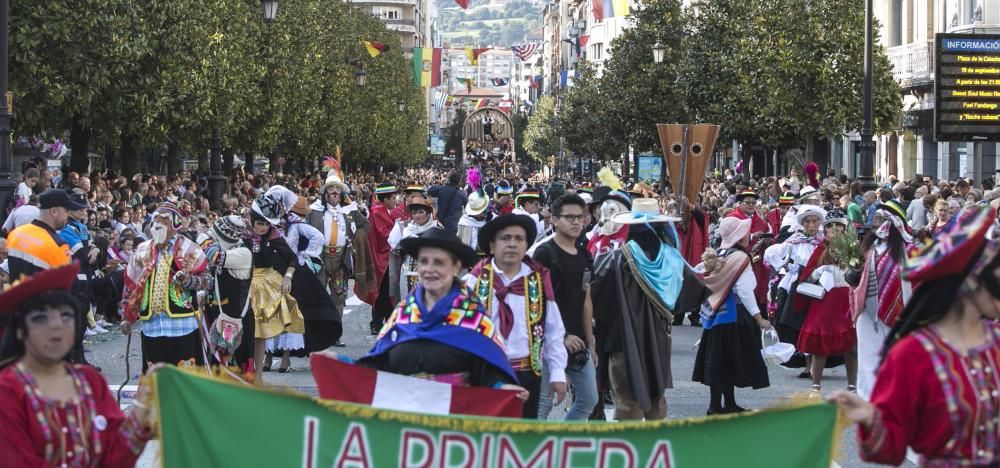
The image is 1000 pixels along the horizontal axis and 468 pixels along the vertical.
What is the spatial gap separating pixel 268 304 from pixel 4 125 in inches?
247

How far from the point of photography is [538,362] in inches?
320

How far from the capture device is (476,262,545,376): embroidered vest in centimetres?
805

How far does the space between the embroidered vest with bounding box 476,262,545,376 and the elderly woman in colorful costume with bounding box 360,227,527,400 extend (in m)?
1.02

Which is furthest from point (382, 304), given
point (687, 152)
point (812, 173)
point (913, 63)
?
point (913, 63)

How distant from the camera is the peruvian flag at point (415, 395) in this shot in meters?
6.69

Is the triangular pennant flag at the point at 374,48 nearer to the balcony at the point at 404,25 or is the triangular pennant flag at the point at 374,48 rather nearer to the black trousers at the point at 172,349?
the black trousers at the point at 172,349

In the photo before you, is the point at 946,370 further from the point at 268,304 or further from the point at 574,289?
the point at 268,304

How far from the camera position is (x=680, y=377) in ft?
45.9

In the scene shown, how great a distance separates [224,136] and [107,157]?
343 inches

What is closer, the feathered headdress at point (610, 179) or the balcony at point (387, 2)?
the feathered headdress at point (610, 179)

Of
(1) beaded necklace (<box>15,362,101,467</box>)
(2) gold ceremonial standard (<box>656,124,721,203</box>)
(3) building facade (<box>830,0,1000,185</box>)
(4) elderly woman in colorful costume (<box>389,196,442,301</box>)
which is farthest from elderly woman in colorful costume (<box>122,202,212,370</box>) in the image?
(3) building facade (<box>830,0,1000,185</box>)

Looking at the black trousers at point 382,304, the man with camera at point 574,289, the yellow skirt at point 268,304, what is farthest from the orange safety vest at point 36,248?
the black trousers at point 382,304

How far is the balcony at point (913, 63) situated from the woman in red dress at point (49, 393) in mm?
32562

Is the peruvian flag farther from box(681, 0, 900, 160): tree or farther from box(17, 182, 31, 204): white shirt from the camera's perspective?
box(681, 0, 900, 160): tree
